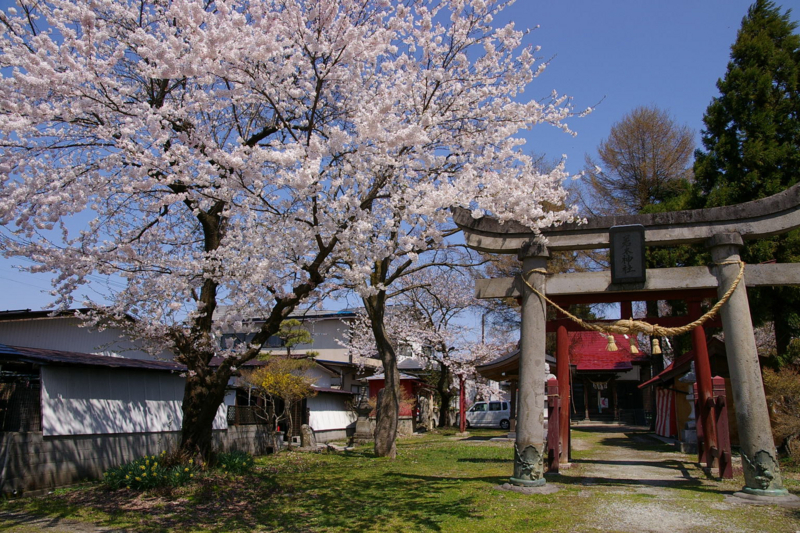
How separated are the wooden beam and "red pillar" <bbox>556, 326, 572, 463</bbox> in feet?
7.63

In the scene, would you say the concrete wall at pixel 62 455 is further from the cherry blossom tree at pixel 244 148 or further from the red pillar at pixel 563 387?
the red pillar at pixel 563 387

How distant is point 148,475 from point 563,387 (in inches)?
314

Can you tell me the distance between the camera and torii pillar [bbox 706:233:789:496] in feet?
25.0

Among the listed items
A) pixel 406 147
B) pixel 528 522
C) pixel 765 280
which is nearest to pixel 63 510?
pixel 528 522

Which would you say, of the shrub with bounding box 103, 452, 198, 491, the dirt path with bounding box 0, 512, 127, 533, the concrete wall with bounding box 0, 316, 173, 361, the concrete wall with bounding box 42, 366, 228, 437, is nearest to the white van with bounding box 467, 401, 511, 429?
the concrete wall with bounding box 0, 316, 173, 361

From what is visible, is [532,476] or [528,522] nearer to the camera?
[528,522]

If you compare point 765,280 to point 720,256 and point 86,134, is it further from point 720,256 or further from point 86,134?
point 86,134

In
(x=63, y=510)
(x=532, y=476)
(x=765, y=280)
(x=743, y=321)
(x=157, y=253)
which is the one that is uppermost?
(x=157, y=253)

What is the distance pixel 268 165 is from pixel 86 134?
346 cm

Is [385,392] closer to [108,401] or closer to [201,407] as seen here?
[201,407]

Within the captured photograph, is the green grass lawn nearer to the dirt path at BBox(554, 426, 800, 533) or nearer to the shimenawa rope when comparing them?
Result: the dirt path at BBox(554, 426, 800, 533)

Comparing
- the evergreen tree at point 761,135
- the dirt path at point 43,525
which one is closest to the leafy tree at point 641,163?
the evergreen tree at point 761,135

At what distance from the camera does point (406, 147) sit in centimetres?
930

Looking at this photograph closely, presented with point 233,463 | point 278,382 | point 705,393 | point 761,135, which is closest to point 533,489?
point 705,393
